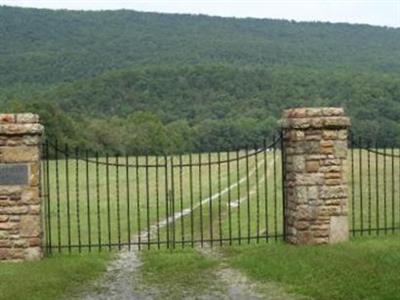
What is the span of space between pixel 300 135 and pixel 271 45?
88.3 meters

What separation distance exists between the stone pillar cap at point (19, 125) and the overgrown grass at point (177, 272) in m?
2.77

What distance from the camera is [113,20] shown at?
10675cm

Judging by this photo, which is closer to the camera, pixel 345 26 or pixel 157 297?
pixel 157 297

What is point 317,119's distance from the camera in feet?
41.4

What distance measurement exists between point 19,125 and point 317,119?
16.2 ft

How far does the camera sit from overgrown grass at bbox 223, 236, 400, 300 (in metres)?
9.66

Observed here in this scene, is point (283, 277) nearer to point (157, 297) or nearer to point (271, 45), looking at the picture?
point (157, 297)

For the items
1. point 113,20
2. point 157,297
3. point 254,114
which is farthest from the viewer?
point 113,20

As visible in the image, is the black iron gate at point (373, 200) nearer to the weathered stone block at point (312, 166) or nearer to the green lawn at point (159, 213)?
the weathered stone block at point (312, 166)

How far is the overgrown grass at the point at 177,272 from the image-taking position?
33.1 ft

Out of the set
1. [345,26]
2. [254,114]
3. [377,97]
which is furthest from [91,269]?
[345,26]

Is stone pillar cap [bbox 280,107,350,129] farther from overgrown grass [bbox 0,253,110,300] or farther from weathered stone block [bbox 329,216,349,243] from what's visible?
overgrown grass [bbox 0,253,110,300]

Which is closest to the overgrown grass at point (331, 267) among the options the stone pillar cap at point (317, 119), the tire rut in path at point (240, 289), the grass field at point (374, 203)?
the tire rut in path at point (240, 289)

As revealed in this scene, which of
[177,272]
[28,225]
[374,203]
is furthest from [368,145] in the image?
[374,203]
